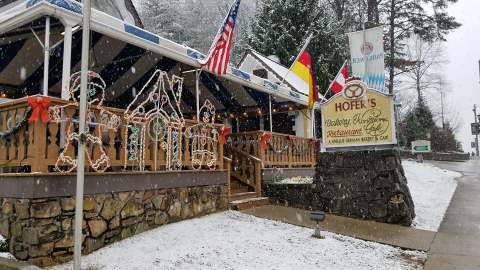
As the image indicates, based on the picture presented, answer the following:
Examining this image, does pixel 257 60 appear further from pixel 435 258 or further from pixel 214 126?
pixel 435 258

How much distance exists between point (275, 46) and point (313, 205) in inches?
727

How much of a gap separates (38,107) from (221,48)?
4571 mm

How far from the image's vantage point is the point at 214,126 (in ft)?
30.0

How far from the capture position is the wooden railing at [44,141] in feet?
17.9

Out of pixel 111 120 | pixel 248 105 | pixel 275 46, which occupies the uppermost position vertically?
pixel 275 46

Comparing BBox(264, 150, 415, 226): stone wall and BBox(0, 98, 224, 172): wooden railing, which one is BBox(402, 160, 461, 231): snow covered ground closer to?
BBox(264, 150, 415, 226): stone wall

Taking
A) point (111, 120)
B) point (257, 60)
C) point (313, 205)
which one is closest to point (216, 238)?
point (111, 120)

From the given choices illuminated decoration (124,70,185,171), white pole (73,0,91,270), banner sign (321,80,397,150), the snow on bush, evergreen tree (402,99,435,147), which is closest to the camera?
white pole (73,0,91,270)

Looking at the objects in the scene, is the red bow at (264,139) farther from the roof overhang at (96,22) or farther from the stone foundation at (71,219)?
the stone foundation at (71,219)

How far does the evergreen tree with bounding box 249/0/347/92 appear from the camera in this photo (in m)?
26.4

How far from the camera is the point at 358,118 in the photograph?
9.88 m

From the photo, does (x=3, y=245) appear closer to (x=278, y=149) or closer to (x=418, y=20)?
(x=278, y=149)

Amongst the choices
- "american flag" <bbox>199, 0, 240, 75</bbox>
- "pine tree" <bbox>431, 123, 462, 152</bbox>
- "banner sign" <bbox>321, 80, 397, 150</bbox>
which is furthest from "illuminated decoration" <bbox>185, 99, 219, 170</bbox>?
"pine tree" <bbox>431, 123, 462, 152</bbox>

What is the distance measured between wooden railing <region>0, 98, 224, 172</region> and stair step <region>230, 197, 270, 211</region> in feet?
9.89
